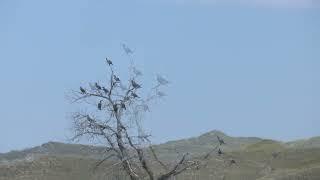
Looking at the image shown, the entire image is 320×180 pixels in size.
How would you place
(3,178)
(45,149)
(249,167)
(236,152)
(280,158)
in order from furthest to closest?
(45,149) → (236,152) → (280,158) → (249,167) → (3,178)

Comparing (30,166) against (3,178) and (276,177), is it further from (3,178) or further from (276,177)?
(276,177)

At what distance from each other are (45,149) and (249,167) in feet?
130

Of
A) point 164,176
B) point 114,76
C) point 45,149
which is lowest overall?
point 164,176

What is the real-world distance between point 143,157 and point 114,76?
2.35 metres

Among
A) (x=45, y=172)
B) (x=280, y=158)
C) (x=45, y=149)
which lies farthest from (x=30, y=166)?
(x=45, y=149)

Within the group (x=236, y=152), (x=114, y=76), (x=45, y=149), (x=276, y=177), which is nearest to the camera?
(x=114, y=76)

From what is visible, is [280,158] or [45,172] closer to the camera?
[45,172]

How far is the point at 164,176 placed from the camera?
19406 millimetres

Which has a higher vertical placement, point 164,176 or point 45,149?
point 45,149

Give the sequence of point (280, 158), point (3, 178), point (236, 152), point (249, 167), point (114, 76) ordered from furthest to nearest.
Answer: point (236, 152) < point (280, 158) < point (249, 167) < point (3, 178) < point (114, 76)

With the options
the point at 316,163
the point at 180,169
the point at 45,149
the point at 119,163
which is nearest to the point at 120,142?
the point at 119,163

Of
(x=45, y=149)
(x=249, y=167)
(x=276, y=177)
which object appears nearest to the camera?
(x=276, y=177)

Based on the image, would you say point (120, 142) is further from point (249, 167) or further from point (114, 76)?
point (249, 167)

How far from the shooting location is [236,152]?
67438 mm
